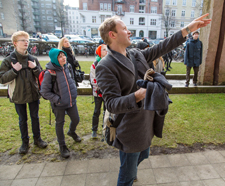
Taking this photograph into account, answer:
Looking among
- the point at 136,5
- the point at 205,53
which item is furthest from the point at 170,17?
the point at 205,53

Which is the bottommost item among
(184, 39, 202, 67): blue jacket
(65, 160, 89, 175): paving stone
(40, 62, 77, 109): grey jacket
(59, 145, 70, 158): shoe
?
(65, 160, 89, 175): paving stone

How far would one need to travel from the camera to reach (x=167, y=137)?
3.74 m

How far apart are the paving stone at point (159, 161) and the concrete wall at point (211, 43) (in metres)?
5.15

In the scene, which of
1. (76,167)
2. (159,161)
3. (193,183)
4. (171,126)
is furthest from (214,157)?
(76,167)

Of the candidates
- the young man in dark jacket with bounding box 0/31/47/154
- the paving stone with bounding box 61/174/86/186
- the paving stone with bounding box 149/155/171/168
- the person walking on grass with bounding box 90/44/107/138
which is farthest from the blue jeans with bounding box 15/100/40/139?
the paving stone with bounding box 149/155/171/168

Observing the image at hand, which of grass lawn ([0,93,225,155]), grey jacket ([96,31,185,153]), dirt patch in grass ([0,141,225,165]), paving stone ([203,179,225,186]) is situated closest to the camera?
grey jacket ([96,31,185,153])

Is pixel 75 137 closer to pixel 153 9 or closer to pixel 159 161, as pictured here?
pixel 159 161

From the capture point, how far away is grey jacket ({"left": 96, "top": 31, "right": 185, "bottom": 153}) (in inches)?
58.6

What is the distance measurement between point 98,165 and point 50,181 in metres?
0.77

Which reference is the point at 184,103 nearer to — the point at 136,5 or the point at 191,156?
the point at 191,156

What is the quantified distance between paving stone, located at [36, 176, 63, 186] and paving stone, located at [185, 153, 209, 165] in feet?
7.18

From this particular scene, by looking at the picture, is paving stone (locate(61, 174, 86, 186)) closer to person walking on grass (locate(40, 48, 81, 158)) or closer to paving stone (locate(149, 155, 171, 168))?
person walking on grass (locate(40, 48, 81, 158))

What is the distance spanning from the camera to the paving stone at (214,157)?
3.02m

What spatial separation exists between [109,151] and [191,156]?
1.49 meters
